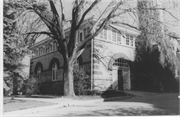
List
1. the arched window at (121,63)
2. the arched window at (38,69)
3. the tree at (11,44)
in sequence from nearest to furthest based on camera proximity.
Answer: the tree at (11,44), the arched window at (121,63), the arched window at (38,69)

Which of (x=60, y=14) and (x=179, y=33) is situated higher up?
(x=60, y=14)

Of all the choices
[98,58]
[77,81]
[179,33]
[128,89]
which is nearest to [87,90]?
[77,81]

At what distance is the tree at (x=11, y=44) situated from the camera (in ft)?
26.9

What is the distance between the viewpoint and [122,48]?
15.8 metres

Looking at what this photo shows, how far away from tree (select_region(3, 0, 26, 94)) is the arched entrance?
7496 mm

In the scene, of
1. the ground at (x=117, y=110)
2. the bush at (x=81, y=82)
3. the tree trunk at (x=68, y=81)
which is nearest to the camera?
the ground at (x=117, y=110)

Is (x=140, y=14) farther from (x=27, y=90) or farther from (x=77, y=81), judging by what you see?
(x=27, y=90)

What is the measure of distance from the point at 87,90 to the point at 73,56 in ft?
9.92

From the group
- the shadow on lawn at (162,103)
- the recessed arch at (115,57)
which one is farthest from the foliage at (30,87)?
the shadow on lawn at (162,103)

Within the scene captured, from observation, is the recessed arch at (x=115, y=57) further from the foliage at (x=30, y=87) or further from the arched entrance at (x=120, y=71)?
the foliage at (x=30, y=87)

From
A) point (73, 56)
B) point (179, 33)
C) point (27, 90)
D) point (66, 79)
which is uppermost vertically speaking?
point (179, 33)

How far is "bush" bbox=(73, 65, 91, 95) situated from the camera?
13688 mm

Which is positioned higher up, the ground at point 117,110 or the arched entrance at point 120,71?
the arched entrance at point 120,71

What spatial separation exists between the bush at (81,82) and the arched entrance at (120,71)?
2.02 metres
